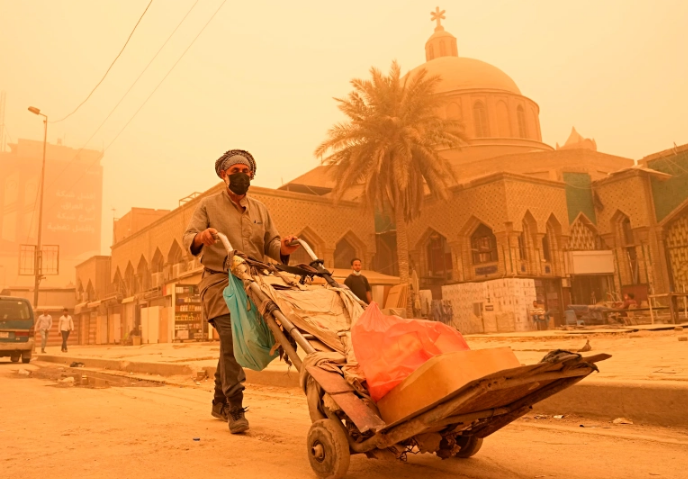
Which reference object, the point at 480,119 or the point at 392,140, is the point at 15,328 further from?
the point at 480,119

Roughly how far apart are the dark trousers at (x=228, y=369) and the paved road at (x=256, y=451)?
9.7 inches

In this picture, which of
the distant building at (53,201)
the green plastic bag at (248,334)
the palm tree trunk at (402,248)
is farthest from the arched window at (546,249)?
the distant building at (53,201)

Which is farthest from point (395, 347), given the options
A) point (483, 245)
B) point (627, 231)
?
point (627, 231)

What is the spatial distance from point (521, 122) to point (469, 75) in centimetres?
516

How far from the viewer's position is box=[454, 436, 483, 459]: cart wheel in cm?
260

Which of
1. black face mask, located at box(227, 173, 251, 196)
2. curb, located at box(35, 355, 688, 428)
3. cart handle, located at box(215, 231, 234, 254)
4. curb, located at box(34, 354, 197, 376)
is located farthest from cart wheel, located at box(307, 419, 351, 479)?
curb, located at box(34, 354, 197, 376)

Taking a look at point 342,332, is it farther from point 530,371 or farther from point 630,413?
point 630,413

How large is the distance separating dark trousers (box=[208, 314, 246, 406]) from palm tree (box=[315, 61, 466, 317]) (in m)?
20.3

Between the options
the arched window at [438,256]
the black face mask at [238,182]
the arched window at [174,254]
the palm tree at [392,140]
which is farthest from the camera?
the arched window at [174,254]

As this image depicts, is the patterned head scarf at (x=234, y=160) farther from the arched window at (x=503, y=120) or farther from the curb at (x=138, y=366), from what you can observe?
the arched window at (x=503, y=120)

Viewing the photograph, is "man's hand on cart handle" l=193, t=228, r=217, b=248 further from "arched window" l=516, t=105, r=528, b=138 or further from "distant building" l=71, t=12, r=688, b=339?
"arched window" l=516, t=105, r=528, b=138

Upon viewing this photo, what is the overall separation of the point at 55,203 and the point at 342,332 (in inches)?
5202

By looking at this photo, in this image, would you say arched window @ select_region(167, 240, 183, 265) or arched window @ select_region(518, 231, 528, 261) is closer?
arched window @ select_region(518, 231, 528, 261)

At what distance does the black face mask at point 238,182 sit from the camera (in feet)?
12.2
